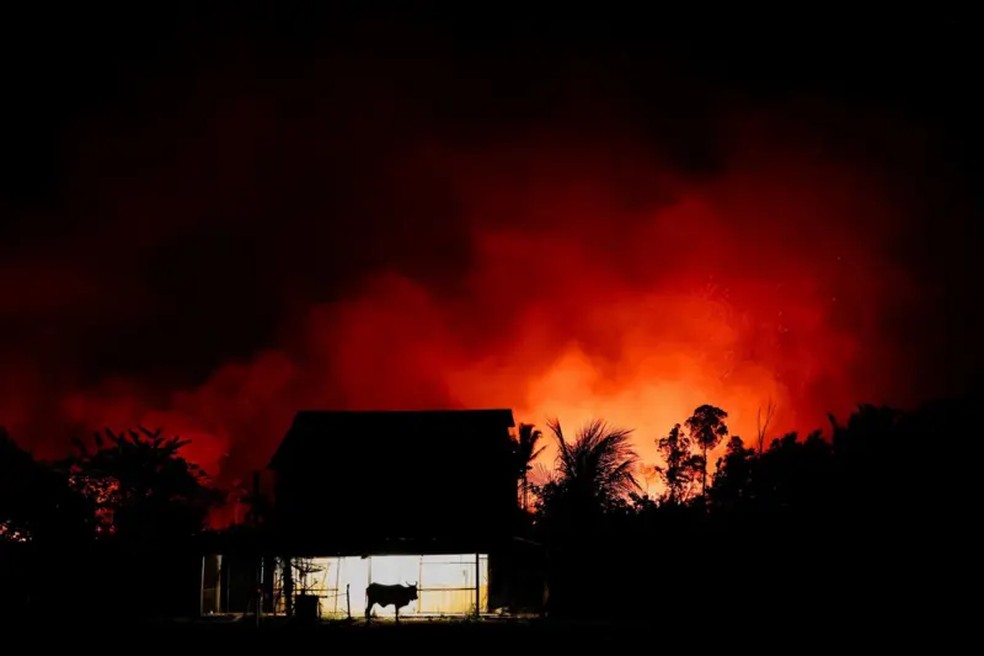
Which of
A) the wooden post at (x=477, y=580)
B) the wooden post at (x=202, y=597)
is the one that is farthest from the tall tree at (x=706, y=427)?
the wooden post at (x=202, y=597)

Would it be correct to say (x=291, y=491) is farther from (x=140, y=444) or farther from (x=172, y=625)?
(x=172, y=625)

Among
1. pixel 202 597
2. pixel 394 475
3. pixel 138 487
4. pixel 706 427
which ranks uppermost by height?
pixel 706 427

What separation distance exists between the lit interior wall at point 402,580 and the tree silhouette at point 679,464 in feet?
69.6

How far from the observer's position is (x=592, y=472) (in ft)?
129

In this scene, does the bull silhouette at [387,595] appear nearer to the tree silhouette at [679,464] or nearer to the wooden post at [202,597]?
the wooden post at [202,597]

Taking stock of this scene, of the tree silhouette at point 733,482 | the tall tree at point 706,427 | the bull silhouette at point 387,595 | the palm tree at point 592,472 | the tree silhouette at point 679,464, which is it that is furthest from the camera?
the tall tree at point 706,427

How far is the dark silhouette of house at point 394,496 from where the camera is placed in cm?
3159

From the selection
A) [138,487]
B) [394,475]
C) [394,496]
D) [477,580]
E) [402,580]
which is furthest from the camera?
[138,487]

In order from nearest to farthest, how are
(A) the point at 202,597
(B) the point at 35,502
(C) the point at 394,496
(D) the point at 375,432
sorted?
(B) the point at 35,502
(A) the point at 202,597
(C) the point at 394,496
(D) the point at 375,432

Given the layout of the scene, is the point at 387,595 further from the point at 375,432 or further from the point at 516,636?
the point at 375,432

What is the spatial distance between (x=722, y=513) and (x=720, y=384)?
4388 centimetres

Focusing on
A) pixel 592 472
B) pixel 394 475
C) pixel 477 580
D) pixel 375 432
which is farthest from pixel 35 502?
pixel 592 472

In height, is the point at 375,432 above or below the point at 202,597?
above

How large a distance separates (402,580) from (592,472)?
417 inches
